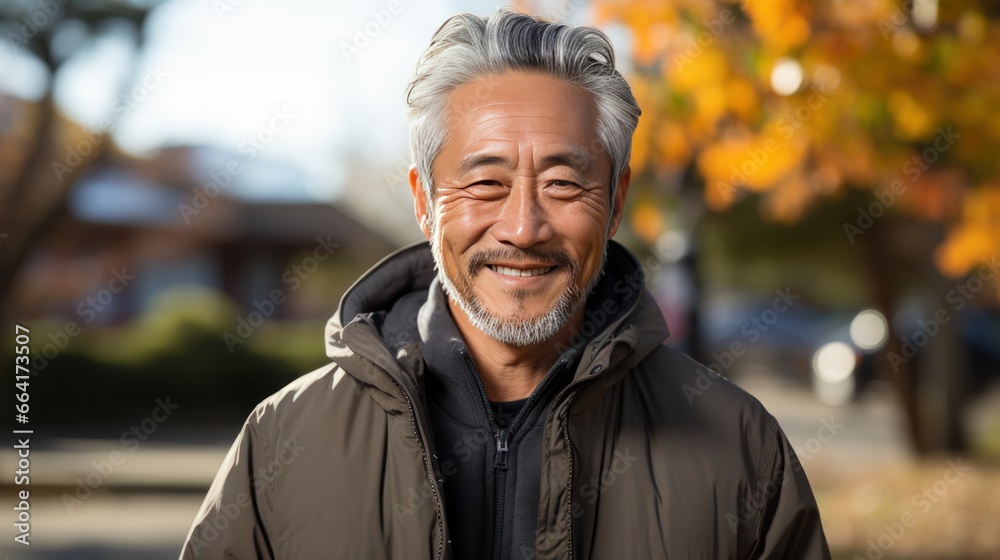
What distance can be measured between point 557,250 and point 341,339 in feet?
1.69

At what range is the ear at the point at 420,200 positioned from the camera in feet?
7.76

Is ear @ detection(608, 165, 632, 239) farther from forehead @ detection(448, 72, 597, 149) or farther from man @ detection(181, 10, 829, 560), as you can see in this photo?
forehead @ detection(448, 72, 597, 149)

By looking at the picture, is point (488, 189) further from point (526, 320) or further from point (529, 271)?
point (526, 320)

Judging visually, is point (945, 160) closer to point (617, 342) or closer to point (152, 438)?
point (617, 342)

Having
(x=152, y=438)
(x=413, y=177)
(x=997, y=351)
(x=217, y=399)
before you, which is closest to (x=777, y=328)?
(x=997, y=351)

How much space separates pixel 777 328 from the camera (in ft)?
81.7

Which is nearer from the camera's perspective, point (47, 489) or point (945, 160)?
point (945, 160)

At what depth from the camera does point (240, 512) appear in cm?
209

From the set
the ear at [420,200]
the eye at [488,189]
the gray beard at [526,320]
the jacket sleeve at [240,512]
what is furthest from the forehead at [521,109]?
the jacket sleeve at [240,512]

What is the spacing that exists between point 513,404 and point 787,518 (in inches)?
26.0

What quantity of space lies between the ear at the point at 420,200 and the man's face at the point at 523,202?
12cm

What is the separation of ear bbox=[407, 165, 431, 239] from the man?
0.08 ft

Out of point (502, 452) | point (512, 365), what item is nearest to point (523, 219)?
point (512, 365)

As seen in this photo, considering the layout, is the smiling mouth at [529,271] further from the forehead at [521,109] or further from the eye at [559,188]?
the forehead at [521,109]
